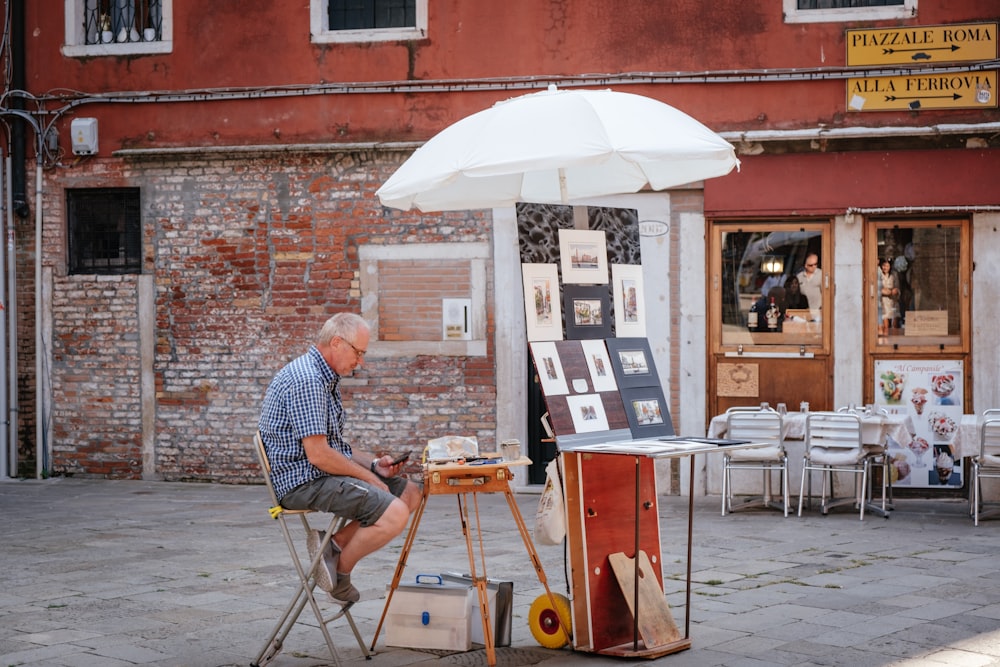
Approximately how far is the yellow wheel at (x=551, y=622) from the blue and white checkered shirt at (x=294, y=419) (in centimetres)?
123

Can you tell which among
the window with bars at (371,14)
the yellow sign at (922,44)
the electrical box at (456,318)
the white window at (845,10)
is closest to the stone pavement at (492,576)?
the electrical box at (456,318)

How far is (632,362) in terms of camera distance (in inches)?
249

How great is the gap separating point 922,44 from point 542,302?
7.20m

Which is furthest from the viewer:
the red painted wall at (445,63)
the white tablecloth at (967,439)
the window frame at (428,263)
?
the window frame at (428,263)

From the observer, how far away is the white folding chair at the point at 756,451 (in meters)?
10.9

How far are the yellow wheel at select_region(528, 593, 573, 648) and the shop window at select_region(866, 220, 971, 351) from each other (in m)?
6.81

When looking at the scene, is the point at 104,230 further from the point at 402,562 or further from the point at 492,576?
the point at 402,562

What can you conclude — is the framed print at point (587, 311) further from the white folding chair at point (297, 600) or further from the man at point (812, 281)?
the man at point (812, 281)

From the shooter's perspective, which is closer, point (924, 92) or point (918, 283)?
point (924, 92)

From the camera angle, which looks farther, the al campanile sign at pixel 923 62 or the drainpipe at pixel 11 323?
the drainpipe at pixel 11 323

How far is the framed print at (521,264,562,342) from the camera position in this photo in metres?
5.89

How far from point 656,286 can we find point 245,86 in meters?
4.66

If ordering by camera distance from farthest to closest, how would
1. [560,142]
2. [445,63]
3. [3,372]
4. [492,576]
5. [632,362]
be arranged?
[3,372], [445,63], [492,576], [632,362], [560,142]

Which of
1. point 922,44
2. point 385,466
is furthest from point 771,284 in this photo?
point 385,466
